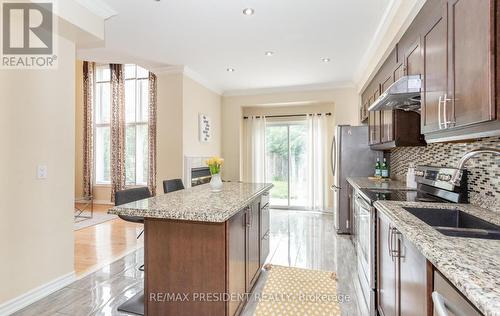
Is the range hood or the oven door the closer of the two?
the range hood

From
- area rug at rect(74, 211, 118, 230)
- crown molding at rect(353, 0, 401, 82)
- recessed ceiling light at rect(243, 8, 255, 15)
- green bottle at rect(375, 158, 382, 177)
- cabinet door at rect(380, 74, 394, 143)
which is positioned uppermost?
recessed ceiling light at rect(243, 8, 255, 15)

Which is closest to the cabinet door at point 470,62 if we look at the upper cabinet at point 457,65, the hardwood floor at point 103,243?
the upper cabinet at point 457,65

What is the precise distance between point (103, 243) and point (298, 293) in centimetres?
293

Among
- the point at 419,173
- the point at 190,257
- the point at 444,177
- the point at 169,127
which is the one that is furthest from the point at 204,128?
the point at 444,177

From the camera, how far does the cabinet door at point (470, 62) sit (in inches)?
43.0

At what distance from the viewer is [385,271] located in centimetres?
179

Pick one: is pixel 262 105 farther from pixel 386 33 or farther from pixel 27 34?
pixel 27 34

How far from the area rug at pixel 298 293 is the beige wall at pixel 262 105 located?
3.19 meters

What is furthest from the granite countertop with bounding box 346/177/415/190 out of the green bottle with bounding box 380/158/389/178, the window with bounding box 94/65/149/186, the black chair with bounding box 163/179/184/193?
the window with bounding box 94/65/149/186

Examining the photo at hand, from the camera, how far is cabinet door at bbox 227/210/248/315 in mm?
1733

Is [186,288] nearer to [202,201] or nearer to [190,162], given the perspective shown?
[202,201]

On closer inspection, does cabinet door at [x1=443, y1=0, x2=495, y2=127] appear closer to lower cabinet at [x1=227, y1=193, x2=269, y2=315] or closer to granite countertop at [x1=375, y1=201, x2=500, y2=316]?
granite countertop at [x1=375, y1=201, x2=500, y2=316]

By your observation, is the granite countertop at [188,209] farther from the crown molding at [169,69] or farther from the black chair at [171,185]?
the crown molding at [169,69]

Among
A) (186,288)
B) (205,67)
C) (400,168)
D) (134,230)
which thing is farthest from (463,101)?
(134,230)
